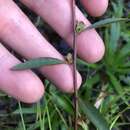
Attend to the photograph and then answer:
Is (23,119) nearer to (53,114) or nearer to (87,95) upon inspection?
(53,114)

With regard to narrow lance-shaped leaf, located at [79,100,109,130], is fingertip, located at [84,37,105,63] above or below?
above

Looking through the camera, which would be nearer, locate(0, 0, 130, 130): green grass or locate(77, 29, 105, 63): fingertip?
locate(77, 29, 105, 63): fingertip

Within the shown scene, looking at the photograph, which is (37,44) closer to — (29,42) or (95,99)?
(29,42)

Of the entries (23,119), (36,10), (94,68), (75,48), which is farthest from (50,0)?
(23,119)

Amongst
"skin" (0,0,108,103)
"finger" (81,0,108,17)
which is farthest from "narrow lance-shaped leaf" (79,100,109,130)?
"finger" (81,0,108,17)

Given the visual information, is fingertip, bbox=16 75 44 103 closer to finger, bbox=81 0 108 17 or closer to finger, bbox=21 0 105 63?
finger, bbox=21 0 105 63

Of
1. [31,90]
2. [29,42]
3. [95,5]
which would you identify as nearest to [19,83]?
[31,90]

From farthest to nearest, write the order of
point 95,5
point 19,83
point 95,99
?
point 95,99 → point 95,5 → point 19,83

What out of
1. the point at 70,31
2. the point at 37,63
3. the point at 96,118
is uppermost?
the point at 70,31
